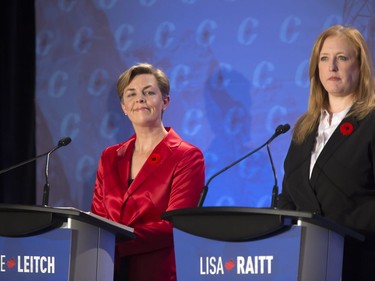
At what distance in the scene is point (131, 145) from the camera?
4.07 meters

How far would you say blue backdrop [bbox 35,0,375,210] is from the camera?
4.29m

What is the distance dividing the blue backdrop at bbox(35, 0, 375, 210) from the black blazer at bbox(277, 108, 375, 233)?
1224 mm

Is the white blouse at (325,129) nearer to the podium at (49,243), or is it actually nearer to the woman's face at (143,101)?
the podium at (49,243)

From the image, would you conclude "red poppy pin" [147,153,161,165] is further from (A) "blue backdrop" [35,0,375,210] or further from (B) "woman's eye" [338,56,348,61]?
(B) "woman's eye" [338,56,348,61]

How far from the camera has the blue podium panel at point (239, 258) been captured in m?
2.48

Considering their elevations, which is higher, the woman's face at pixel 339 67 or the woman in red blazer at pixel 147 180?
the woman's face at pixel 339 67

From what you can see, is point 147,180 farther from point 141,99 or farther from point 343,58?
point 343,58

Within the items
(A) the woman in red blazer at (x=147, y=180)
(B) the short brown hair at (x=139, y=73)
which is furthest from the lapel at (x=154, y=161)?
(B) the short brown hair at (x=139, y=73)

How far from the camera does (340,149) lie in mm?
2986

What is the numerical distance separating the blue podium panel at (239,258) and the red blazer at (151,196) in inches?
36.4

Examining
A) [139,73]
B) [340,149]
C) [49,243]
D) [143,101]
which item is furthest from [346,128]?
[139,73]

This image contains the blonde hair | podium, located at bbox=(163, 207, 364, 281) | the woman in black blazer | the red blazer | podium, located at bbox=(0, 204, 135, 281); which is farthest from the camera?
the red blazer

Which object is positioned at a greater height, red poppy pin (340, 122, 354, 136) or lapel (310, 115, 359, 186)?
red poppy pin (340, 122, 354, 136)

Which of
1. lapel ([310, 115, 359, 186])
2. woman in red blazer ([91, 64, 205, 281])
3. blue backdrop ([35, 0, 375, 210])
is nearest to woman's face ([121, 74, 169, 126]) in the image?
woman in red blazer ([91, 64, 205, 281])
